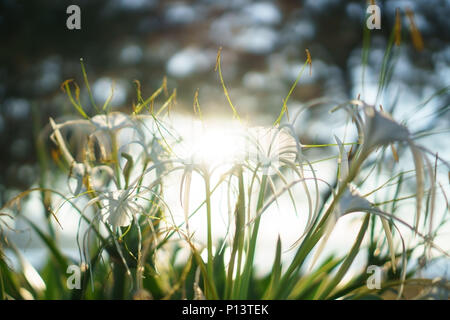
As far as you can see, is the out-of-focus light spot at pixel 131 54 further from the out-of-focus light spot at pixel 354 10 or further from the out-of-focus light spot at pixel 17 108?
the out-of-focus light spot at pixel 354 10

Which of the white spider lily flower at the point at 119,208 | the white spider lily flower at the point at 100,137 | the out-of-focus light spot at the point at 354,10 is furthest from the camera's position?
the out-of-focus light spot at the point at 354,10

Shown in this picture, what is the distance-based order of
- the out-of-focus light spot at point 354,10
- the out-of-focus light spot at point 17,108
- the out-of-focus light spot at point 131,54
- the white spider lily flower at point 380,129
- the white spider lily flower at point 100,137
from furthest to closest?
the out-of-focus light spot at point 17,108, the out-of-focus light spot at point 131,54, the out-of-focus light spot at point 354,10, the white spider lily flower at point 100,137, the white spider lily flower at point 380,129

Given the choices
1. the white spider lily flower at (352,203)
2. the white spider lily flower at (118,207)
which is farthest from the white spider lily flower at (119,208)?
the white spider lily flower at (352,203)

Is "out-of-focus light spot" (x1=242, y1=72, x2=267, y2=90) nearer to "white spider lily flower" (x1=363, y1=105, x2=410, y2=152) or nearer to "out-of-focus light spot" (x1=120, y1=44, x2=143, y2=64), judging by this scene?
"out-of-focus light spot" (x1=120, y1=44, x2=143, y2=64)

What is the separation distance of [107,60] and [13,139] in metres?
1.28

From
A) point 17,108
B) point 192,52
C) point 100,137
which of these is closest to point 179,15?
point 192,52

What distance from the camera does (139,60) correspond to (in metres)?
3.98

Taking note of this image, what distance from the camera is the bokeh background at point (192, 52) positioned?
147 inches

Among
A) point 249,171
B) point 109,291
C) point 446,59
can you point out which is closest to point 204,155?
point 249,171

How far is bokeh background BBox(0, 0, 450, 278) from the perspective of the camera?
373 centimetres

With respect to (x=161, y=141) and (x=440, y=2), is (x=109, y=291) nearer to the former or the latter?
(x=161, y=141)

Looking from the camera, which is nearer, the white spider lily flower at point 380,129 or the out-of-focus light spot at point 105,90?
the white spider lily flower at point 380,129

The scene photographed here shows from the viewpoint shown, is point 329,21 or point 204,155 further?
point 329,21

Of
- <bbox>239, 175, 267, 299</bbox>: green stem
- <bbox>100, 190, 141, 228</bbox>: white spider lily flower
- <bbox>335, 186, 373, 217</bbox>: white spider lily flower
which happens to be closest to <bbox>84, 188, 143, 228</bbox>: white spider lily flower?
<bbox>100, 190, 141, 228</bbox>: white spider lily flower
